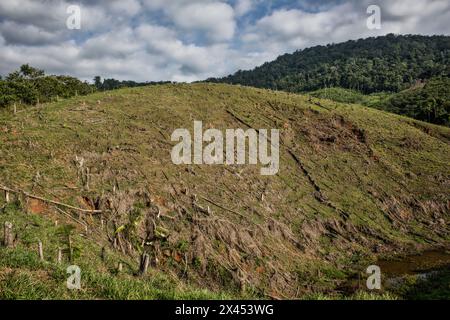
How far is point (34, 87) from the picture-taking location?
60969 millimetres

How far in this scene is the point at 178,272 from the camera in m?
19.2

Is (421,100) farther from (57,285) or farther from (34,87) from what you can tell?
(57,285)

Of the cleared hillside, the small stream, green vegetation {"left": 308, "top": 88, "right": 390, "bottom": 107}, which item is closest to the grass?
the cleared hillside

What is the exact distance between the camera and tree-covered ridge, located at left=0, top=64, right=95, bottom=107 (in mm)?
53803

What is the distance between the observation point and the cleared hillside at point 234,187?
2028cm

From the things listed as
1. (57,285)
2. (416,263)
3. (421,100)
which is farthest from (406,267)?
(421,100)

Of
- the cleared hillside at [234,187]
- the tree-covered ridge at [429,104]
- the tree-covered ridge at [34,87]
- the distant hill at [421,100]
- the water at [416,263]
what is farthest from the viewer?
the distant hill at [421,100]

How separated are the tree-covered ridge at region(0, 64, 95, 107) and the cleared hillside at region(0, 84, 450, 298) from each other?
17.5 metres

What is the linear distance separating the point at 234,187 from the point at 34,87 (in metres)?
46.7

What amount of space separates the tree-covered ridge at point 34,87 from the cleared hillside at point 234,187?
1751cm

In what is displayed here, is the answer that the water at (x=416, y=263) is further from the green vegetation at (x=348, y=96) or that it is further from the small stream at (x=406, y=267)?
the green vegetation at (x=348, y=96)

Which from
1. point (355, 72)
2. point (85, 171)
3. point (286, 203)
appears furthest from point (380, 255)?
point (355, 72)

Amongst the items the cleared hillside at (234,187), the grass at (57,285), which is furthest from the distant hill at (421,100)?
the grass at (57,285)

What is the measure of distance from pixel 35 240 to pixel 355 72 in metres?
180
